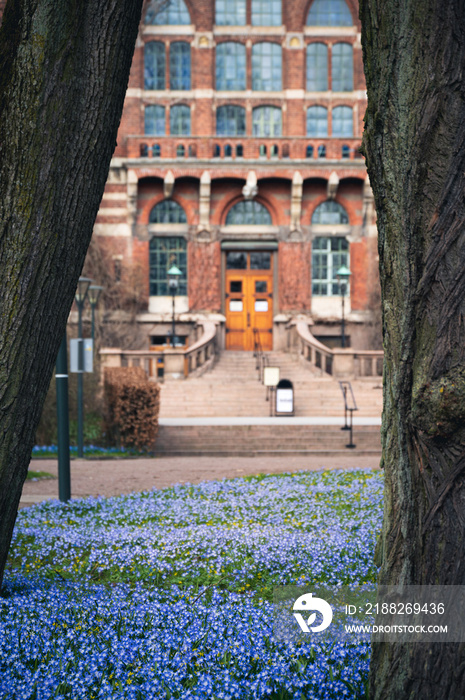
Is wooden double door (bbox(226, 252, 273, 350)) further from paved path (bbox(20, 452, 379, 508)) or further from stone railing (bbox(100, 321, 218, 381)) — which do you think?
paved path (bbox(20, 452, 379, 508))

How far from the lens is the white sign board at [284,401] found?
1877 cm

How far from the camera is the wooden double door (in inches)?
1208

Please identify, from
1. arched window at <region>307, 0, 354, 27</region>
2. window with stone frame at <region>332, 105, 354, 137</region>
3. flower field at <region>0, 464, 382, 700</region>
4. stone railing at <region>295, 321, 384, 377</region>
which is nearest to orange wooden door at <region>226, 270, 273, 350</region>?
stone railing at <region>295, 321, 384, 377</region>

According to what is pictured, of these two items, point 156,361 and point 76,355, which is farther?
point 156,361

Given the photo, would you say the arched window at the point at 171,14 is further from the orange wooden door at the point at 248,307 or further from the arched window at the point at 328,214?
the orange wooden door at the point at 248,307

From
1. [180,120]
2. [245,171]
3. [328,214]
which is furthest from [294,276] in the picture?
[180,120]

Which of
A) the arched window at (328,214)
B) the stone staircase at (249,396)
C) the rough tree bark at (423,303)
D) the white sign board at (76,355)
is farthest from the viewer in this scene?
the arched window at (328,214)

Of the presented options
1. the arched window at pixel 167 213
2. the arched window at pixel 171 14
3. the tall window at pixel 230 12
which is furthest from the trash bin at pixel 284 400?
the arched window at pixel 171 14

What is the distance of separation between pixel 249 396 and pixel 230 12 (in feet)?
63.4

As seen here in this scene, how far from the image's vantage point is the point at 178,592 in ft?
12.9

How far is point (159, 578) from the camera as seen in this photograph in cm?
444

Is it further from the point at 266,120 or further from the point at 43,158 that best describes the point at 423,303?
the point at 266,120

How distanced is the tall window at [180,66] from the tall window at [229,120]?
1839 mm

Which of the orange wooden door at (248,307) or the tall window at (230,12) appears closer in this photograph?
the orange wooden door at (248,307)
